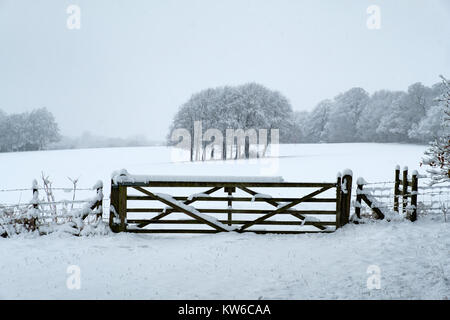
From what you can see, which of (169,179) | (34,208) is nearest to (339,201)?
(169,179)

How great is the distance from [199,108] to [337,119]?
29076mm

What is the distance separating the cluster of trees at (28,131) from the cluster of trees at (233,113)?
105 feet

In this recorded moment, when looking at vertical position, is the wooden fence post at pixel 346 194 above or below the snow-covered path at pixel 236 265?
above

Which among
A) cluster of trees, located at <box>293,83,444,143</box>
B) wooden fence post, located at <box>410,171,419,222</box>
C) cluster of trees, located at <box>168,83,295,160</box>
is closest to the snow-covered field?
wooden fence post, located at <box>410,171,419,222</box>

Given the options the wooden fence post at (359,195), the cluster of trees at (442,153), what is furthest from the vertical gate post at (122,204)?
the cluster of trees at (442,153)

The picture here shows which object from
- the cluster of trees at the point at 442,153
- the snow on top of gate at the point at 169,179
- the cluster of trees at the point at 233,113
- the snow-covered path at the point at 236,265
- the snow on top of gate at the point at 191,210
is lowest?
the snow-covered path at the point at 236,265

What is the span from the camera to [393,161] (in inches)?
1266

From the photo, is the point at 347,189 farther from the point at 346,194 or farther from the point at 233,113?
the point at 233,113

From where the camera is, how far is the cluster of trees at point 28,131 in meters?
59.0

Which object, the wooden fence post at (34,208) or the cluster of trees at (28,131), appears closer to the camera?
the wooden fence post at (34,208)

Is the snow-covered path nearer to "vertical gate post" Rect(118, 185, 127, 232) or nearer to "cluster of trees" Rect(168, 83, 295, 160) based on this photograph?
"vertical gate post" Rect(118, 185, 127, 232)

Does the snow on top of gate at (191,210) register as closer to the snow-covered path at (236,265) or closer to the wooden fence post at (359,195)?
the snow-covered path at (236,265)

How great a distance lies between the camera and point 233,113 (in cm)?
4312
